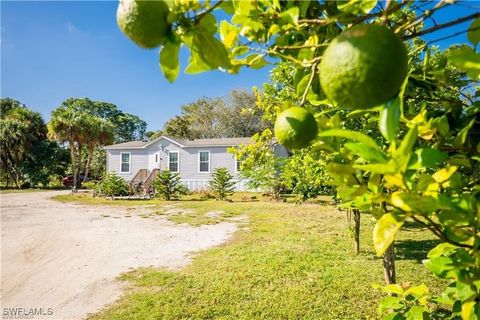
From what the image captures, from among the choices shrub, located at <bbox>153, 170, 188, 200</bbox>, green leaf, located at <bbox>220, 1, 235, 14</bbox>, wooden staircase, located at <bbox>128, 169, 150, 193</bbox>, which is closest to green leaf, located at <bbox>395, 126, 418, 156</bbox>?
green leaf, located at <bbox>220, 1, 235, 14</bbox>

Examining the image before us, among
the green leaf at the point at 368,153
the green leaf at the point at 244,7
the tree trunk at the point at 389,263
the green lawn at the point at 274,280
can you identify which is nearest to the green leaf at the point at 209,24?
the green leaf at the point at 244,7

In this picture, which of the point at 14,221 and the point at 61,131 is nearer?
the point at 14,221

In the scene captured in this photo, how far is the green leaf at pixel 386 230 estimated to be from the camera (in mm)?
789

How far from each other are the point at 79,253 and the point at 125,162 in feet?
66.9

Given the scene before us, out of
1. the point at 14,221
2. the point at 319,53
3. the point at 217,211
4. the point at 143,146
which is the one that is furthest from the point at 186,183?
the point at 319,53

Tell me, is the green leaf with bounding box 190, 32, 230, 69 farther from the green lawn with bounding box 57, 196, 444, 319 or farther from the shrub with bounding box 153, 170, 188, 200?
the shrub with bounding box 153, 170, 188, 200

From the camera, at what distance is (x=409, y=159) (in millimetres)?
751

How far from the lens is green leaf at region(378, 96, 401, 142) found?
0.72 metres

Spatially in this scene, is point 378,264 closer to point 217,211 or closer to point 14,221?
point 217,211

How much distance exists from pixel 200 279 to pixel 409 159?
6.19 metres

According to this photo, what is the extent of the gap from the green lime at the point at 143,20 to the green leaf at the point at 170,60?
0.04 meters

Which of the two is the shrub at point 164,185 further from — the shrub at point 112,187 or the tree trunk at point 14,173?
the tree trunk at point 14,173

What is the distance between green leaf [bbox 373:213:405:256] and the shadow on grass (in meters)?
7.71

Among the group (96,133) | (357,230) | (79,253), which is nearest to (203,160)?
(96,133)
